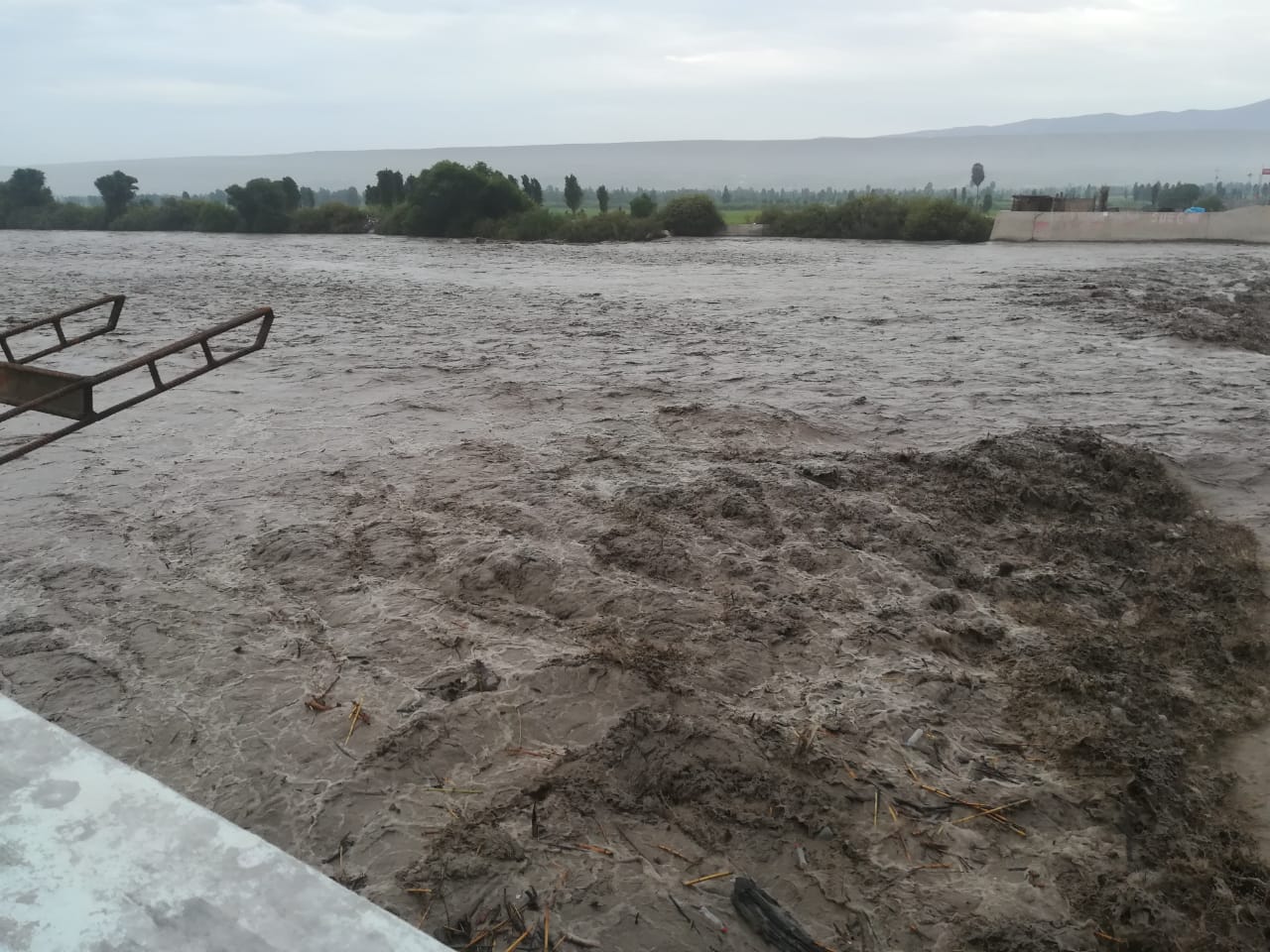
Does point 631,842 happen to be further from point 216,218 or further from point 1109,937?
point 216,218

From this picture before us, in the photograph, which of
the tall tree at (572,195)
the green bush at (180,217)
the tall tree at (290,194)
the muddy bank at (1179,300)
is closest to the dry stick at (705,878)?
the muddy bank at (1179,300)

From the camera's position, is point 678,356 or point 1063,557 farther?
point 678,356

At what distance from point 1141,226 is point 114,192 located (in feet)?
127

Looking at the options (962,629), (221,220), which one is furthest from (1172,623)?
(221,220)

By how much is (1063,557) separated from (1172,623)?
2.13 ft

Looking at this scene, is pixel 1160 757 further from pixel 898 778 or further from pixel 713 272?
pixel 713 272

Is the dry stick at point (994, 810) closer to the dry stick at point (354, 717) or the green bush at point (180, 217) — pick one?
the dry stick at point (354, 717)

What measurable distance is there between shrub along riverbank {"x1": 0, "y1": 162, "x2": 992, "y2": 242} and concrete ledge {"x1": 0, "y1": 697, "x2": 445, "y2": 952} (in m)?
25.6

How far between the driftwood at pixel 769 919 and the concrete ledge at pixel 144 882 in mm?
1211

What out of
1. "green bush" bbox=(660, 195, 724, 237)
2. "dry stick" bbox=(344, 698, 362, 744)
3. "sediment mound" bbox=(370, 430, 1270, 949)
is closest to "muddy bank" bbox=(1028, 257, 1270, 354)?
"sediment mound" bbox=(370, 430, 1270, 949)

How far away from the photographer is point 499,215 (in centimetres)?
2850

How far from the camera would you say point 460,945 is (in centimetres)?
216

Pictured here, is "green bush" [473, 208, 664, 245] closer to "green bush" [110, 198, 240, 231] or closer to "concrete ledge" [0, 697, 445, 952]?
"green bush" [110, 198, 240, 231]

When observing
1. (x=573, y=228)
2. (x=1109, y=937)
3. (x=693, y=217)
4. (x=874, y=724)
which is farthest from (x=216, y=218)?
(x=1109, y=937)
